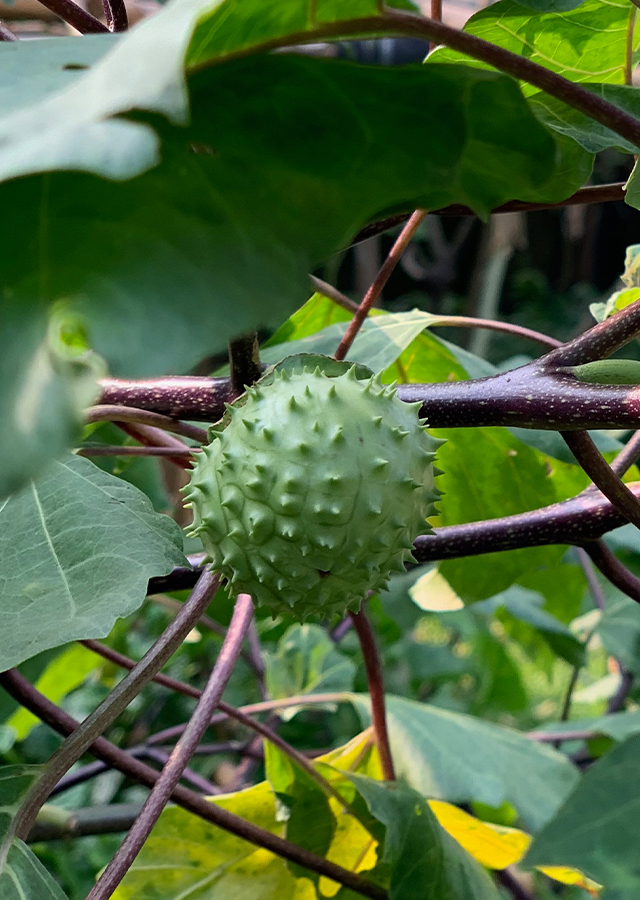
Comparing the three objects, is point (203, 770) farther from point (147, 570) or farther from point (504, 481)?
point (147, 570)

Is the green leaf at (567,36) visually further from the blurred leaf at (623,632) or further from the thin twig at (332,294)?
the blurred leaf at (623,632)

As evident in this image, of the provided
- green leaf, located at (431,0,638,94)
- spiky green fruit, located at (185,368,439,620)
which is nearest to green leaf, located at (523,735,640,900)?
spiky green fruit, located at (185,368,439,620)

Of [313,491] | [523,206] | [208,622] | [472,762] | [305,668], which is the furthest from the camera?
[305,668]

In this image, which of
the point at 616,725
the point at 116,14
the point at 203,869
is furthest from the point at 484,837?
the point at 116,14

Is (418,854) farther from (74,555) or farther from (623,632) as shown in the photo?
(623,632)

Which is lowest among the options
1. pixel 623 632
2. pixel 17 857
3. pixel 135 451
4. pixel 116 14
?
pixel 623 632

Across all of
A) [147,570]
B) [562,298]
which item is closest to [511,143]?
[147,570]
